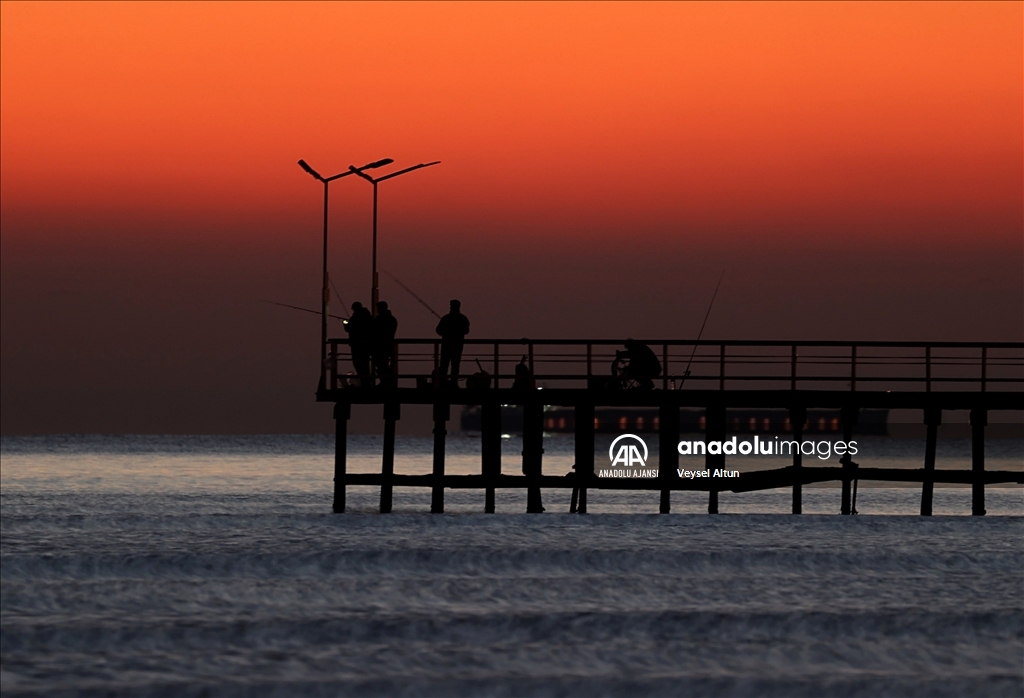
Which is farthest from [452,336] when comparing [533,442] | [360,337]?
[533,442]

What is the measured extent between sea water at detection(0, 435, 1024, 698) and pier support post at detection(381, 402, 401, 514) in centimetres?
77

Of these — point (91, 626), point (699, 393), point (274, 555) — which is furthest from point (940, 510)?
point (91, 626)

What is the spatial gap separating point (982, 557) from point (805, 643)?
29.7ft

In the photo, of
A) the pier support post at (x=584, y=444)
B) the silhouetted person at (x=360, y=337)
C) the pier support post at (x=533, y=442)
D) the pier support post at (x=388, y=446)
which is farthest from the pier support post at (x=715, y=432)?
the silhouetted person at (x=360, y=337)

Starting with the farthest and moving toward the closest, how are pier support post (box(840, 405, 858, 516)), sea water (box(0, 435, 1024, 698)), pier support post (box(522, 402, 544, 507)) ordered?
pier support post (box(840, 405, 858, 516)) → pier support post (box(522, 402, 544, 507)) → sea water (box(0, 435, 1024, 698))

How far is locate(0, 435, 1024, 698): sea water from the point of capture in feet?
54.6

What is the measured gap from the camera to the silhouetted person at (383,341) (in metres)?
29.3

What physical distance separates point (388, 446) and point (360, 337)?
291 cm

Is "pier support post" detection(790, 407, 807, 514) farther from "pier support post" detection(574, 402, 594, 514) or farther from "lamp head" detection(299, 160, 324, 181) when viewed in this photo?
"lamp head" detection(299, 160, 324, 181)

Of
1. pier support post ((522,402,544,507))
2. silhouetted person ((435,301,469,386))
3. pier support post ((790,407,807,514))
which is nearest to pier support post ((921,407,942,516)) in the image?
Answer: pier support post ((790,407,807,514))

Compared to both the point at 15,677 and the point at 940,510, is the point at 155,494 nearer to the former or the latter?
the point at 940,510

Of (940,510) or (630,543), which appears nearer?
(630,543)

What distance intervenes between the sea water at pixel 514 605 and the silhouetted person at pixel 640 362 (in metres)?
3.06

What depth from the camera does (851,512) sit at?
3716cm
